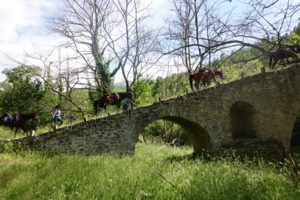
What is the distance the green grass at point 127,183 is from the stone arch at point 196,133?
6.43 m

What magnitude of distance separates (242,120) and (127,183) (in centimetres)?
1280

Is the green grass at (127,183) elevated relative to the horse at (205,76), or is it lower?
lower

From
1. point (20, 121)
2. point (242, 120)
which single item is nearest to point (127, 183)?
point (20, 121)

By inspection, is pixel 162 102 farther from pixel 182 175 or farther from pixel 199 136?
pixel 182 175

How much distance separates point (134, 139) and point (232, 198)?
8759mm

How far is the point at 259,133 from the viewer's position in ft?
Result: 60.0

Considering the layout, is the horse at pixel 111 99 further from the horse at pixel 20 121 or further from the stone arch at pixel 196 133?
the horse at pixel 20 121

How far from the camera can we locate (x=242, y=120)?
1930 cm

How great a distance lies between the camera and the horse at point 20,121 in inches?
542

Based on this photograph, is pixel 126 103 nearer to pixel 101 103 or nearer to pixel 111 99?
pixel 111 99

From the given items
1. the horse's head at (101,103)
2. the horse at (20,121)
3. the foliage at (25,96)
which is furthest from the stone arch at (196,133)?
the foliage at (25,96)

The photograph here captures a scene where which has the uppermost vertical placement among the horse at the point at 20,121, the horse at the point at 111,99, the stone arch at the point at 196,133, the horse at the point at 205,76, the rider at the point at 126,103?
the horse at the point at 205,76

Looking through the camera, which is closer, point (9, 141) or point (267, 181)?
point (267, 181)

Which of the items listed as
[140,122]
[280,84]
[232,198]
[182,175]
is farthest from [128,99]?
[232,198]
